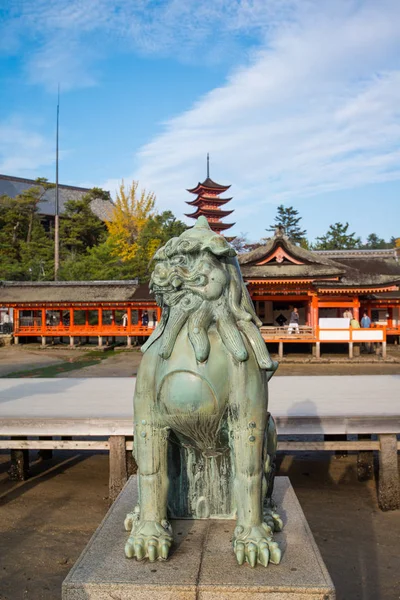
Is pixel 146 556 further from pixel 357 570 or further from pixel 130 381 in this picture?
pixel 130 381

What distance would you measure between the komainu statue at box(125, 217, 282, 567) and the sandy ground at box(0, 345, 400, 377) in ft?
39.5

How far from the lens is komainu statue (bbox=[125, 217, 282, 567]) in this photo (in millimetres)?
2295

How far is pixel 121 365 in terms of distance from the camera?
18.0 m

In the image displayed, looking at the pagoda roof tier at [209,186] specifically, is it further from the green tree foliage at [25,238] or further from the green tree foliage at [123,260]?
the green tree foliage at [25,238]

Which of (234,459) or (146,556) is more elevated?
(234,459)

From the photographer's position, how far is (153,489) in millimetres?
2385

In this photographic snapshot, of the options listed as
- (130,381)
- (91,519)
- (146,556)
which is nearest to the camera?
(146,556)

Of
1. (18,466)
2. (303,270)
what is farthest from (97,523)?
(303,270)

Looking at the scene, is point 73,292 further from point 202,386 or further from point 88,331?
point 202,386

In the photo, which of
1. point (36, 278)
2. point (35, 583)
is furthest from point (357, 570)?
point (36, 278)

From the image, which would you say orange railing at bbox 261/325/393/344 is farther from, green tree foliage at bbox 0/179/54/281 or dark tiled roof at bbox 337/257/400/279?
green tree foliage at bbox 0/179/54/281

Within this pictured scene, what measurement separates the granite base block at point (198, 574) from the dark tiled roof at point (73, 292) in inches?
853

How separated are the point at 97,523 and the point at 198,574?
3262 millimetres

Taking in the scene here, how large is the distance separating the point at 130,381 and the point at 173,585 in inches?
231
